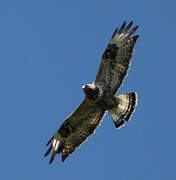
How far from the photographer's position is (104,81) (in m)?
9.49

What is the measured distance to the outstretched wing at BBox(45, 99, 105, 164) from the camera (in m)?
9.72

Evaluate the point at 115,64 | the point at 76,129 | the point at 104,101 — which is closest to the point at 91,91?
the point at 104,101

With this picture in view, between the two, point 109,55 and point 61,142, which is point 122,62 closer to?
point 109,55

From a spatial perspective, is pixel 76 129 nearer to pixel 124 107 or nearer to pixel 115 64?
pixel 124 107

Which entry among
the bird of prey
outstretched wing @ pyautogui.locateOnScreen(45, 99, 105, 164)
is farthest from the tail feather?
outstretched wing @ pyautogui.locateOnScreen(45, 99, 105, 164)

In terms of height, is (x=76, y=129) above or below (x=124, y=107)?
above

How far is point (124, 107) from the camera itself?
9.54 m

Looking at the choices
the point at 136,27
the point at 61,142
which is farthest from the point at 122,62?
the point at 61,142

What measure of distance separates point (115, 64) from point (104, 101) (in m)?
0.90

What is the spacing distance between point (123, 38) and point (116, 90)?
50.3 inches

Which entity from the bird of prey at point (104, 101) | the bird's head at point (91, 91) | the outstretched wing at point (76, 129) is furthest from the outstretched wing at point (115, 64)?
the outstretched wing at point (76, 129)

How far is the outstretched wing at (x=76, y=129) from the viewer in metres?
9.72

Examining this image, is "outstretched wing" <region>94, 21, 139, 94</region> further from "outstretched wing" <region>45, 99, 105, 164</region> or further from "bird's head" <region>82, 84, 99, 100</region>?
"outstretched wing" <region>45, 99, 105, 164</region>

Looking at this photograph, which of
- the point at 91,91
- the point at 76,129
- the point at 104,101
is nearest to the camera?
the point at 91,91
